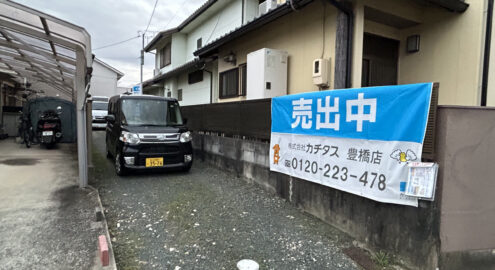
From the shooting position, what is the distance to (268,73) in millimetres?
6582

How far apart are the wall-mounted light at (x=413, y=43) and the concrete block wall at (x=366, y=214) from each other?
13.3 ft

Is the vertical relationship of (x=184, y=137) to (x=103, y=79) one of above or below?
below

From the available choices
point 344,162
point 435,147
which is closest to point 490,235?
point 435,147

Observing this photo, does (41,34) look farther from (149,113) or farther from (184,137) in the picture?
(184,137)

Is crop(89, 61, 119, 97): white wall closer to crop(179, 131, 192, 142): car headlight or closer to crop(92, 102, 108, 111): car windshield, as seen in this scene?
crop(92, 102, 108, 111): car windshield

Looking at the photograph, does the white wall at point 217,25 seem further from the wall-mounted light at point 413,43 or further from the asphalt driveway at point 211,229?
the asphalt driveway at point 211,229

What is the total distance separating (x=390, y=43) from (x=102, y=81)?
29164 mm

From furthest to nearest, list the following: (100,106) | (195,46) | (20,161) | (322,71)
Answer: (100,106)
(195,46)
(20,161)
(322,71)

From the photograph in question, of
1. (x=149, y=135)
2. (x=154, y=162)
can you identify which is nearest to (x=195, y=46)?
(x=149, y=135)

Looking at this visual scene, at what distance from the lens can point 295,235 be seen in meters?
3.70

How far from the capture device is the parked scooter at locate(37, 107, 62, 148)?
9734 millimetres

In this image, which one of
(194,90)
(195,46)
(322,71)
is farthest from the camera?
(195,46)

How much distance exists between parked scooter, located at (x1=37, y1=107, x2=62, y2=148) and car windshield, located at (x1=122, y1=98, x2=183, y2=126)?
15.9 feet

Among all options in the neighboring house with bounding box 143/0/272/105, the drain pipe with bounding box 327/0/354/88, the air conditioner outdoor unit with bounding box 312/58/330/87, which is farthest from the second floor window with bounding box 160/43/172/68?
the drain pipe with bounding box 327/0/354/88
